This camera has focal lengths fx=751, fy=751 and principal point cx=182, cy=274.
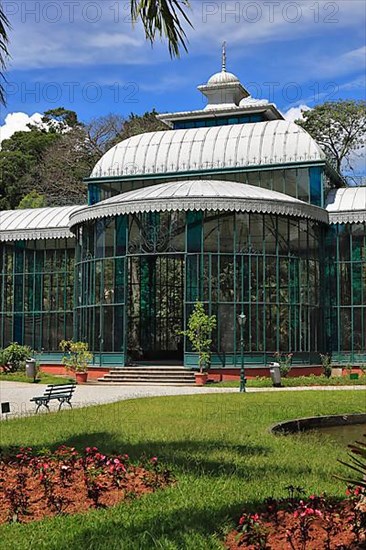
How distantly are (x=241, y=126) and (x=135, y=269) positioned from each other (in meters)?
7.62

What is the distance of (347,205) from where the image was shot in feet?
96.3

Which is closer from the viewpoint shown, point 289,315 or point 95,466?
point 95,466

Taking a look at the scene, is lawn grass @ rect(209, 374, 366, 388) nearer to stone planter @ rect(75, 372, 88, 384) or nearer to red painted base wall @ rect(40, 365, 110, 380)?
red painted base wall @ rect(40, 365, 110, 380)

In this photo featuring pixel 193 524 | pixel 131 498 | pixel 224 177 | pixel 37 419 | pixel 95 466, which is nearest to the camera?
pixel 193 524

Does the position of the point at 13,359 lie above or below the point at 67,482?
above

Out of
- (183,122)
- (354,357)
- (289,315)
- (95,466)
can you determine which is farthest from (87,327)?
(95,466)

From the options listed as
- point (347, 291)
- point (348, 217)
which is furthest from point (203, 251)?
point (347, 291)

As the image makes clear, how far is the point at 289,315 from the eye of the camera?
26562 mm

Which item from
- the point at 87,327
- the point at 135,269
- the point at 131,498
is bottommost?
the point at 131,498

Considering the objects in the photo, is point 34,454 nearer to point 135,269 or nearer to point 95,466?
point 95,466

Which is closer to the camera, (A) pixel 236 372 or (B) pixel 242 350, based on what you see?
(B) pixel 242 350

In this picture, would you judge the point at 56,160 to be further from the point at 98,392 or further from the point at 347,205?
the point at 98,392

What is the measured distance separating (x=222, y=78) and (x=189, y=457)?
3031 centimetres

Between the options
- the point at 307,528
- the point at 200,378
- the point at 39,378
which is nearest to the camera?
the point at 307,528
